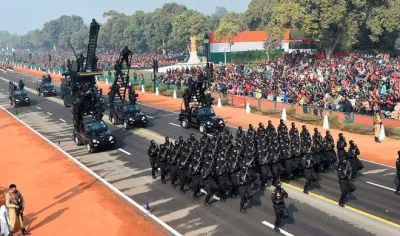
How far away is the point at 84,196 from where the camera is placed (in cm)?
1836

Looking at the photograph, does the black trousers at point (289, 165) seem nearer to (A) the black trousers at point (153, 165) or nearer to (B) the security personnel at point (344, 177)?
(B) the security personnel at point (344, 177)

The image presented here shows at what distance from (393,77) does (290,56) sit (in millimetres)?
25202

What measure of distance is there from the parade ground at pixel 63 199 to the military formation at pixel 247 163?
2656 millimetres

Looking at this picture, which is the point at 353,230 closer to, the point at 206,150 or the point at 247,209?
the point at 247,209

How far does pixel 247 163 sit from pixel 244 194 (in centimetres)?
133

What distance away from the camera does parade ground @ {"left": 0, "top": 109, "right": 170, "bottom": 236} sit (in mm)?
15055

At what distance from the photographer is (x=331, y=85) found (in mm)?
37281

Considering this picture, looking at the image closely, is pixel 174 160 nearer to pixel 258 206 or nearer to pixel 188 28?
pixel 258 206

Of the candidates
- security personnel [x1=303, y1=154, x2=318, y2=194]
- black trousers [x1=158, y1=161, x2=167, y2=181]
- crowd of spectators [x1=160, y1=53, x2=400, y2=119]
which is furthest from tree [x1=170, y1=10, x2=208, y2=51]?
security personnel [x1=303, y1=154, x2=318, y2=194]

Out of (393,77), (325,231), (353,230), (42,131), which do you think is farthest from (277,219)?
(393,77)

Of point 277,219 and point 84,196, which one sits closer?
point 277,219

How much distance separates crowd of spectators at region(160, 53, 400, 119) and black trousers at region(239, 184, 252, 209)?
16.2 m

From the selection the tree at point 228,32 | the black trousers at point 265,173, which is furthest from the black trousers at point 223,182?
the tree at point 228,32

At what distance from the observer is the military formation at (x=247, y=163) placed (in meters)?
16.1
